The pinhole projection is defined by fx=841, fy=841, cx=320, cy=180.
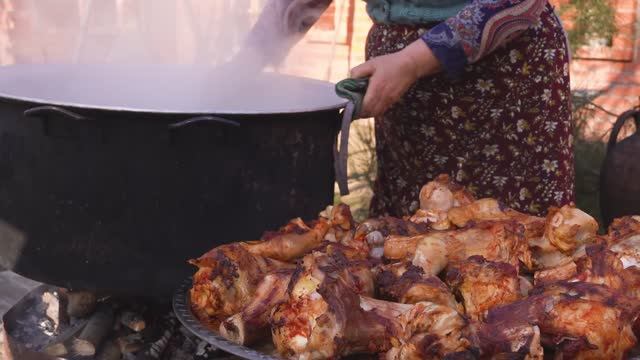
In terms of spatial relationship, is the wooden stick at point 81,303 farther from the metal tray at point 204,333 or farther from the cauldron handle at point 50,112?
the metal tray at point 204,333

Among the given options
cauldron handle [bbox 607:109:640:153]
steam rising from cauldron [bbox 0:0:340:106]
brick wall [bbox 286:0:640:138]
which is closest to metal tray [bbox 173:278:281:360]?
steam rising from cauldron [bbox 0:0:340:106]

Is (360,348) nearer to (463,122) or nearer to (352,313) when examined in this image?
(352,313)

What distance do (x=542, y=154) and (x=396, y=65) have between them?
0.94 m

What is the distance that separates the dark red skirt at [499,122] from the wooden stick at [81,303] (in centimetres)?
125

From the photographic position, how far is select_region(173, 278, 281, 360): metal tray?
1.46m

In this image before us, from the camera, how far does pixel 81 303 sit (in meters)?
2.81

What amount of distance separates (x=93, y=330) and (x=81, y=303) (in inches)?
5.6

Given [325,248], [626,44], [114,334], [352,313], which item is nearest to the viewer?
[352,313]

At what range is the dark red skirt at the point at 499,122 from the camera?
295 cm

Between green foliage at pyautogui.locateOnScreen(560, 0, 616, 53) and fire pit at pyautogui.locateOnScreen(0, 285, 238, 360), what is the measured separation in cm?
411

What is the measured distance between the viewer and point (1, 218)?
8.47ft

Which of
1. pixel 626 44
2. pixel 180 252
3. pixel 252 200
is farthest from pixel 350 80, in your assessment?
pixel 626 44

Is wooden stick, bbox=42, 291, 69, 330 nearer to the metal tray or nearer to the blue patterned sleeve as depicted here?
the metal tray

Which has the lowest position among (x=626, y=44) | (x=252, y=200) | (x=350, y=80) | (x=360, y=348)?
(x=626, y=44)
